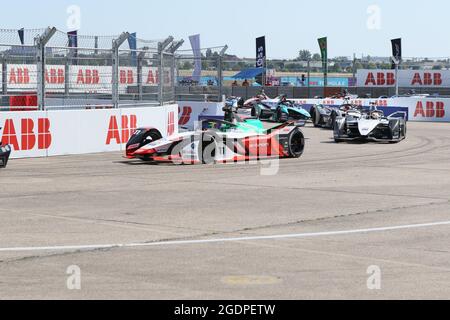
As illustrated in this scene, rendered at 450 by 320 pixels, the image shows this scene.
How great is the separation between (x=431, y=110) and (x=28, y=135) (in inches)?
946

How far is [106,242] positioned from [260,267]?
197cm

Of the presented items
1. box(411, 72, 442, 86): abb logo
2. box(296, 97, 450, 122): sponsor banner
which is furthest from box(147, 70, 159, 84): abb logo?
box(411, 72, 442, 86): abb logo

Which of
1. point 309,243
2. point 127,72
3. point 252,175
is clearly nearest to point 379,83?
point 127,72

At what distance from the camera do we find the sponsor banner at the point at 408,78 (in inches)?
2435

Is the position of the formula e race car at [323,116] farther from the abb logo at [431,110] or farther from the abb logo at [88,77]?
the abb logo at [88,77]

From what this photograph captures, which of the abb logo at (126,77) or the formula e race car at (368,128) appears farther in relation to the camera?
the formula e race car at (368,128)

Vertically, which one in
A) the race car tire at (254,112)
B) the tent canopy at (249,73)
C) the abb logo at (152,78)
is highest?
the tent canopy at (249,73)

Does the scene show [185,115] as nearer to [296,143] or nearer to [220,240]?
[296,143]

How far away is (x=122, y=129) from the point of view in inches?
883

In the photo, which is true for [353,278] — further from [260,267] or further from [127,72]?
[127,72]

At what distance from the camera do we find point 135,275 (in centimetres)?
779

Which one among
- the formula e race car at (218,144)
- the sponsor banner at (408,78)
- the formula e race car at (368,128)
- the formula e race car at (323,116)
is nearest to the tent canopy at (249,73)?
the sponsor banner at (408,78)

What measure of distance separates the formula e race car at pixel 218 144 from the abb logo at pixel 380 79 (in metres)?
43.0

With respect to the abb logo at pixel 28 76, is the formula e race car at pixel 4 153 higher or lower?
lower
